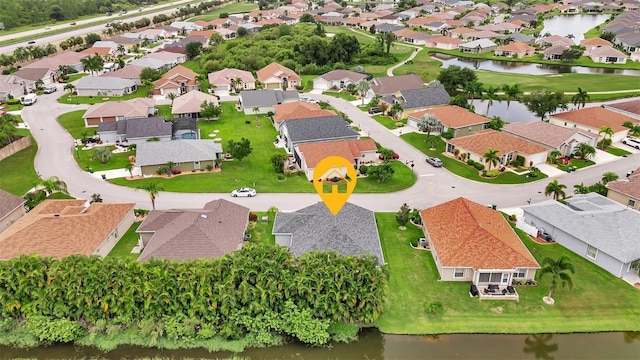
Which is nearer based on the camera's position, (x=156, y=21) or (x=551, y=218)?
(x=551, y=218)

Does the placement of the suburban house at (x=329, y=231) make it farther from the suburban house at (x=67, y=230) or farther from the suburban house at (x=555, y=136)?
the suburban house at (x=555, y=136)

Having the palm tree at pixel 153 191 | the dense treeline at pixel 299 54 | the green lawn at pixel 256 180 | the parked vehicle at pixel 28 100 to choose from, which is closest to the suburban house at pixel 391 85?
the dense treeline at pixel 299 54

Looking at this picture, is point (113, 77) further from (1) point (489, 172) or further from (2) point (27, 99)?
(1) point (489, 172)

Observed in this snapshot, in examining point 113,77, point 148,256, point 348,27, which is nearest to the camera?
point 148,256

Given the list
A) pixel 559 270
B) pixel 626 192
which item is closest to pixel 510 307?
pixel 559 270

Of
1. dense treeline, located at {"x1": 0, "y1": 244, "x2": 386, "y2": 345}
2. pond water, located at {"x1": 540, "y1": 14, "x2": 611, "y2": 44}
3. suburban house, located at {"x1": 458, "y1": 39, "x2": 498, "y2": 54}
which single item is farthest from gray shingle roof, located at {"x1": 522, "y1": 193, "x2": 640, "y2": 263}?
pond water, located at {"x1": 540, "y1": 14, "x2": 611, "y2": 44}

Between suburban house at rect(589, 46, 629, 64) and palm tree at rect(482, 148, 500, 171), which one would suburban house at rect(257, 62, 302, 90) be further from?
suburban house at rect(589, 46, 629, 64)

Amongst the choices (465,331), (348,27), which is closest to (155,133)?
(465,331)

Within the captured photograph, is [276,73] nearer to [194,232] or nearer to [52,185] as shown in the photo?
[52,185]
